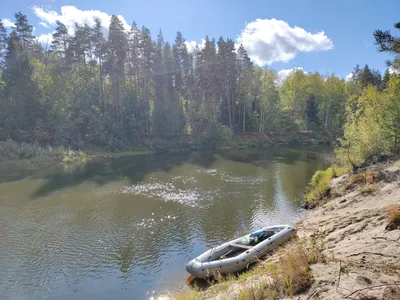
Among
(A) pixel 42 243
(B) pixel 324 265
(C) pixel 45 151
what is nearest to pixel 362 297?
(B) pixel 324 265

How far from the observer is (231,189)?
78.5 ft

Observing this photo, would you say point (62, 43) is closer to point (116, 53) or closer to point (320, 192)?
point (116, 53)

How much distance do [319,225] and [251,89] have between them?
49309 mm

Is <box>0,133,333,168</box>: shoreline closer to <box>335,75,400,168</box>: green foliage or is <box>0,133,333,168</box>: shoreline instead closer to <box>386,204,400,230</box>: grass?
<box>335,75,400,168</box>: green foliage

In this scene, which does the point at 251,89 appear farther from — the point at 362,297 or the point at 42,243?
the point at 362,297

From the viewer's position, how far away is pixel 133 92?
158 feet

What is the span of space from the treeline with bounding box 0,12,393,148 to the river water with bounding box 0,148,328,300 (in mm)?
13340

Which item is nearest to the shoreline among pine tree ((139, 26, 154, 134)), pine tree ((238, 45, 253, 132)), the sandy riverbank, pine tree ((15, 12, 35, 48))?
pine tree ((139, 26, 154, 134))

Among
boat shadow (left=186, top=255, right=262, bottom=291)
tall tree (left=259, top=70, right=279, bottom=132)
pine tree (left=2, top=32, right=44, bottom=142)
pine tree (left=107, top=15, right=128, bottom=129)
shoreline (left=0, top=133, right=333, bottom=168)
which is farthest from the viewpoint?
tall tree (left=259, top=70, right=279, bottom=132)

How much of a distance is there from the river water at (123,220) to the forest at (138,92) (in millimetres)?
13755

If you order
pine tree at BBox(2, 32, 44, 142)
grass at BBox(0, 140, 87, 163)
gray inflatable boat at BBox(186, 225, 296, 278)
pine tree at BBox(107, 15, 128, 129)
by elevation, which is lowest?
gray inflatable boat at BBox(186, 225, 296, 278)

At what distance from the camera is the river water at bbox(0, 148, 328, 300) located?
36.5 ft

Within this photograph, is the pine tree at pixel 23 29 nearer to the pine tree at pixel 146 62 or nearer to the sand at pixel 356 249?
the pine tree at pixel 146 62

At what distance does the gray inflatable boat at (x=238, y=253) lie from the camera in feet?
34.1
